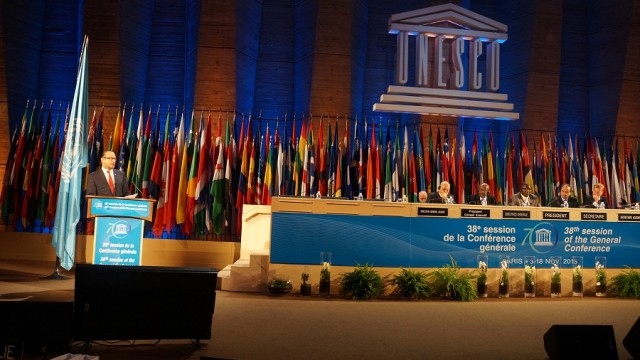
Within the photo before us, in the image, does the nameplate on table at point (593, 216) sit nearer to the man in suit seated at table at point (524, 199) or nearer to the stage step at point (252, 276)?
the man in suit seated at table at point (524, 199)

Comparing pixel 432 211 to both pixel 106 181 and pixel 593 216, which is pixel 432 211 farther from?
pixel 106 181

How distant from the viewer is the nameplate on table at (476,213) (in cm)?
841

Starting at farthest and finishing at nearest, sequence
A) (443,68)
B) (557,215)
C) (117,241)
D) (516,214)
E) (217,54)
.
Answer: (217,54), (443,68), (557,215), (516,214), (117,241)

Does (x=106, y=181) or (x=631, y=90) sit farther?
(x=631, y=90)

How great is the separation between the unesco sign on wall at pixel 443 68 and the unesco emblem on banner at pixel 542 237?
4886 millimetres

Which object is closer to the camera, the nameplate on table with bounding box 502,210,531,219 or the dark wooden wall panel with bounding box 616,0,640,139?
the nameplate on table with bounding box 502,210,531,219

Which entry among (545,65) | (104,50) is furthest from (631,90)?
(104,50)

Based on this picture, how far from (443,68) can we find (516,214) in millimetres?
5703

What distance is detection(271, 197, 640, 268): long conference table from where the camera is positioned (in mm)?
8023

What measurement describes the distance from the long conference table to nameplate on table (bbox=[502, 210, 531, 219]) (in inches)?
0.6

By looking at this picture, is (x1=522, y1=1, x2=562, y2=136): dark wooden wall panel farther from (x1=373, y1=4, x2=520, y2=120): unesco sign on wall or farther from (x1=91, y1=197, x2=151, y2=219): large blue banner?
(x1=91, y1=197, x2=151, y2=219): large blue banner

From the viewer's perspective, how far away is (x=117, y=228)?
7.63 m


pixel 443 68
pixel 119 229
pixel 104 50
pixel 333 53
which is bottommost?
pixel 119 229

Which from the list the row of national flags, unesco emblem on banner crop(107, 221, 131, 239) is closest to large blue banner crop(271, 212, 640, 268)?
unesco emblem on banner crop(107, 221, 131, 239)
